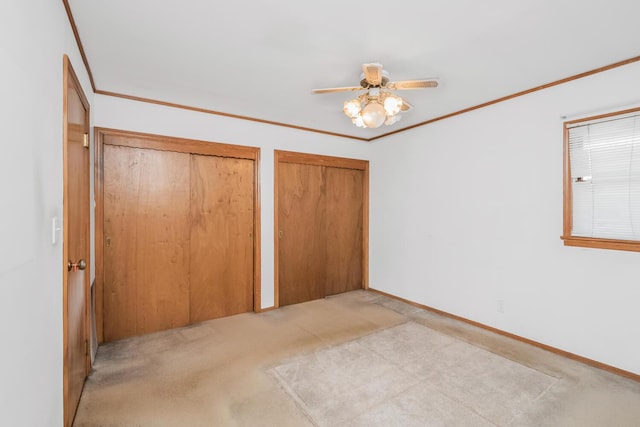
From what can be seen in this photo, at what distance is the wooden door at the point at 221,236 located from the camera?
3310 mm

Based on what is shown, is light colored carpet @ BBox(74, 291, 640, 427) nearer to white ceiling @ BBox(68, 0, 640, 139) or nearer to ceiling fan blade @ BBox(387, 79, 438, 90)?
ceiling fan blade @ BBox(387, 79, 438, 90)

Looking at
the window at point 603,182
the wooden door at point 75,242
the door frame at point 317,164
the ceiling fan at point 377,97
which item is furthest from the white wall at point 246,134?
the window at point 603,182

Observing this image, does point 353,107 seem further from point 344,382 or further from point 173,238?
point 173,238

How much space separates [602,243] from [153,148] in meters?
4.14

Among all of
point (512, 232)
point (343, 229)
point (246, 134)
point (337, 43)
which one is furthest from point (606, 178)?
point (246, 134)

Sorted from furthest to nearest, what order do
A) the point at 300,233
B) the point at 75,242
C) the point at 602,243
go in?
the point at 300,233 < the point at 602,243 < the point at 75,242

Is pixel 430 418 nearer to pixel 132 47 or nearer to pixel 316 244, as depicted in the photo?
pixel 316 244

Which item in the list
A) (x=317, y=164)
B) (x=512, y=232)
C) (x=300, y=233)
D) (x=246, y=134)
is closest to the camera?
(x=512, y=232)

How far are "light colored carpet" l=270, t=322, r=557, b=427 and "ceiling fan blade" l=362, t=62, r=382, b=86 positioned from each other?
220 cm

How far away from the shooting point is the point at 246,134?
3.60 m

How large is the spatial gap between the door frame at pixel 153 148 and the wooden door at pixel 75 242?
0.38m

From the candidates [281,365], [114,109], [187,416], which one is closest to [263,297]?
[281,365]
